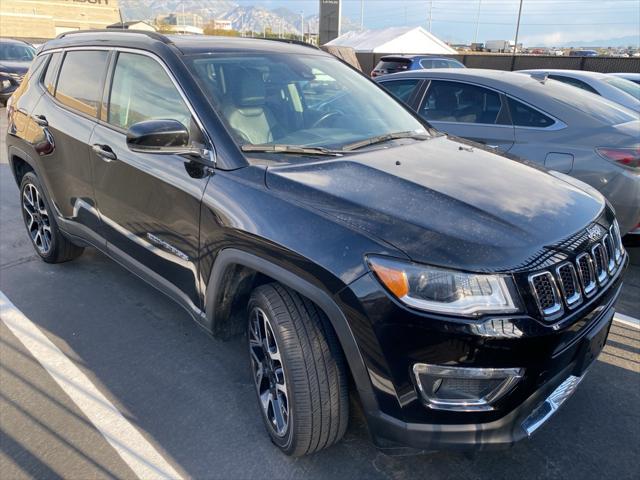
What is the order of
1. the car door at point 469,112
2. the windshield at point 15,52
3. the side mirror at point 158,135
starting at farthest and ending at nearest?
the windshield at point 15,52 → the car door at point 469,112 → the side mirror at point 158,135

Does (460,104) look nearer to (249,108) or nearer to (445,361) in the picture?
(249,108)

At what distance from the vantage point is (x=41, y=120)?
3934mm

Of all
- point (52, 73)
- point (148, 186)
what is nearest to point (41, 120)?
point (52, 73)

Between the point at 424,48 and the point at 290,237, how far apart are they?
38556 millimetres

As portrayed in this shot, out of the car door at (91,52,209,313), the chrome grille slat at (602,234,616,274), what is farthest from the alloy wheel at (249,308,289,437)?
the chrome grille slat at (602,234,616,274)

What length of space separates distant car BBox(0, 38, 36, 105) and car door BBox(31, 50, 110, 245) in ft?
33.8

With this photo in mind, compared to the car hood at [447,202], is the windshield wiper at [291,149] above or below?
above

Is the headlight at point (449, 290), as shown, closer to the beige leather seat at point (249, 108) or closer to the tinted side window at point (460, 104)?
the beige leather seat at point (249, 108)

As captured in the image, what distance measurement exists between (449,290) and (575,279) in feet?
1.91

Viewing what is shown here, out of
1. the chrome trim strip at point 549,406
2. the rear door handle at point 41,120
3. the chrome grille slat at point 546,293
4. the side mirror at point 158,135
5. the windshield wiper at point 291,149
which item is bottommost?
the chrome trim strip at point 549,406

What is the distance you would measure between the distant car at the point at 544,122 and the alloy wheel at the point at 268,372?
2.61 metres

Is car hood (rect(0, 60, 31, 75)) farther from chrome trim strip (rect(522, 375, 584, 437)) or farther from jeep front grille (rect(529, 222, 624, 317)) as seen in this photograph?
chrome trim strip (rect(522, 375, 584, 437))

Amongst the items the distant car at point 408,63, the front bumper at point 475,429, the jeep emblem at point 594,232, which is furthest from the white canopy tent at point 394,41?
the front bumper at point 475,429

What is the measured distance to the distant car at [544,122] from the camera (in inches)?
157
